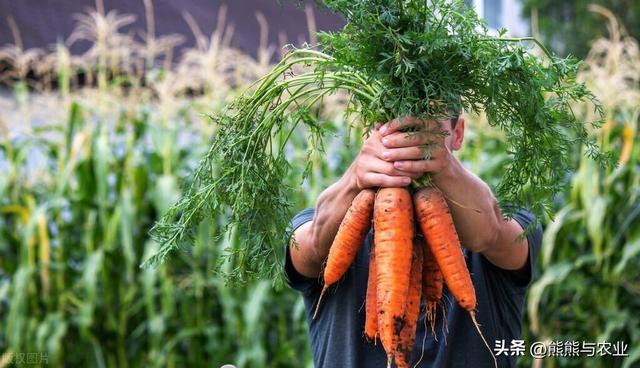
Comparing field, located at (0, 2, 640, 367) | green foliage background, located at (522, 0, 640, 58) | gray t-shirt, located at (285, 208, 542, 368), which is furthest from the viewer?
green foliage background, located at (522, 0, 640, 58)

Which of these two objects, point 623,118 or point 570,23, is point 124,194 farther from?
point 570,23

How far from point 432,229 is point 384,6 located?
1.41 feet

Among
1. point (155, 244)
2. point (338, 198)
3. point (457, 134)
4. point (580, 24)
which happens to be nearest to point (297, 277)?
point (338, 198)

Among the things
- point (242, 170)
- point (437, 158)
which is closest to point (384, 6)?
point (437, 158)

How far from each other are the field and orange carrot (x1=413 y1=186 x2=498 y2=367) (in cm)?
169

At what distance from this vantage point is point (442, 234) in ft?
5.23

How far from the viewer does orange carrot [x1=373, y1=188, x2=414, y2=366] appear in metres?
1.58

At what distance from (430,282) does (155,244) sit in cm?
188

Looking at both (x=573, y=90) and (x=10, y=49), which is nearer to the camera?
(x=573, y=90)

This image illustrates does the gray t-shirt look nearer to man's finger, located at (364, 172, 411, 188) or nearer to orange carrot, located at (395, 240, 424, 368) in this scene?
orange carrot, located at (395, 240, 424, 368)

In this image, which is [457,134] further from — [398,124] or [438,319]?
[438,319]

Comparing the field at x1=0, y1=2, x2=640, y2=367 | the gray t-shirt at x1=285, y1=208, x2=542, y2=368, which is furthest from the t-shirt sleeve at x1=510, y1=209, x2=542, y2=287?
the field at x1=0, y1=2, x2=640, y2=367

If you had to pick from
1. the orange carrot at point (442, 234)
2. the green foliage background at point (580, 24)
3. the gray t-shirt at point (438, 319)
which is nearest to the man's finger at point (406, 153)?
the orange carrot at point (442, 234)

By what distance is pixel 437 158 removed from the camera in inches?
60.9
